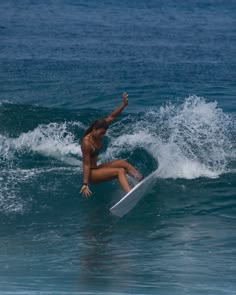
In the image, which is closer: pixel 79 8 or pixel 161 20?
pixel 161 20

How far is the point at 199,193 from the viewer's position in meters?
13.5

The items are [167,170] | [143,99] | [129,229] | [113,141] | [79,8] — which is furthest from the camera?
[79,8]

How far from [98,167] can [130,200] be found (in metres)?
0.71

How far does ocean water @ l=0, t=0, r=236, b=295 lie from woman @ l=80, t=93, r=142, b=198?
0.58 m

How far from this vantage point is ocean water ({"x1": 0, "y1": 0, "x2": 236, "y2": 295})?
9898 millimetres

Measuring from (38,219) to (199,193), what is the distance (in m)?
2.85

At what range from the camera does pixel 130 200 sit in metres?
12.3

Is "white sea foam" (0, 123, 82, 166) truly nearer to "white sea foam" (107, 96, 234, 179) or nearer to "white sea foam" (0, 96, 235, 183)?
"white sea foam" (0, 96, 235, 183)

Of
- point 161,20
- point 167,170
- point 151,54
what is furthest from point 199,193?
point 161,20

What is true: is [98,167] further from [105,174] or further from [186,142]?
[186,142]

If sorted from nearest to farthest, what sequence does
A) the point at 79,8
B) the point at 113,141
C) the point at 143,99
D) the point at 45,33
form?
the point at 113,141
the point at 143,99
the point at 45,33
the point at 79,8

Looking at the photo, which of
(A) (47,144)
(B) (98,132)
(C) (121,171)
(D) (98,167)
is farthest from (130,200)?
(A) (47,144)

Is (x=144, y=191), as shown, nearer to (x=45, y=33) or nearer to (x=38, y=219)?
(x=38, y=219)

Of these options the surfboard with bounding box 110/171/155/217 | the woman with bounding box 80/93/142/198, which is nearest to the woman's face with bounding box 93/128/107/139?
the woman with bounding box 80/93/142/198
